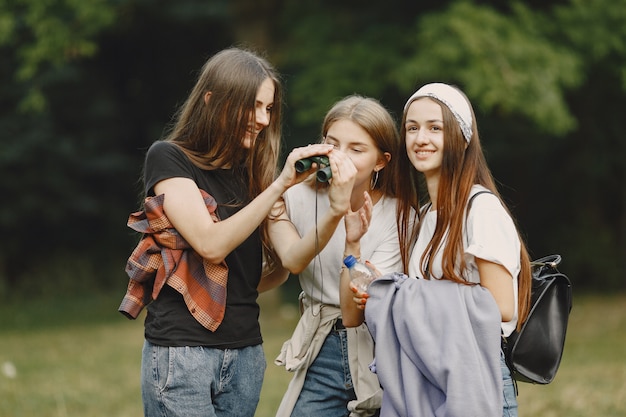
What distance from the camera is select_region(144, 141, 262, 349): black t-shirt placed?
2912 millimetres

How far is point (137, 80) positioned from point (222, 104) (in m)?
15.6

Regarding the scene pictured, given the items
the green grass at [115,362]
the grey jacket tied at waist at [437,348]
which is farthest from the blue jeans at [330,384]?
the green grass at [115,362]

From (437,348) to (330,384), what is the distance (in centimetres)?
67

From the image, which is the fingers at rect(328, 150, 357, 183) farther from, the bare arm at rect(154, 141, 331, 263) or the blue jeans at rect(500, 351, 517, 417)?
the blue jeans at rect(500, 351, 517, 417)

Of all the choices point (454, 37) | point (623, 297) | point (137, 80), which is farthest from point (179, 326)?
point (137, 80)

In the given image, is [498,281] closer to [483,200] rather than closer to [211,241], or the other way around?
[483,200]

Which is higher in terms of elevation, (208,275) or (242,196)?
(242,196)

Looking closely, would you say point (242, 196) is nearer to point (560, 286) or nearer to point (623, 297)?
point (560, 286)

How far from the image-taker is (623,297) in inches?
547

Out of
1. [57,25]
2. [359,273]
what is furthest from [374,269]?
[57,25]

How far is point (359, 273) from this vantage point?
9.52 ft

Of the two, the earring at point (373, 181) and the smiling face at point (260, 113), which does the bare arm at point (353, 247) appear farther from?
the smiling face at point (260, 113)

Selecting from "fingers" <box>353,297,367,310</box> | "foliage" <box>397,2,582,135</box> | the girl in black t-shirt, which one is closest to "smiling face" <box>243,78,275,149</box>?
the girl in black t-shirt

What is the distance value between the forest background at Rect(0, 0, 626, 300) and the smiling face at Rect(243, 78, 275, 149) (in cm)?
648
